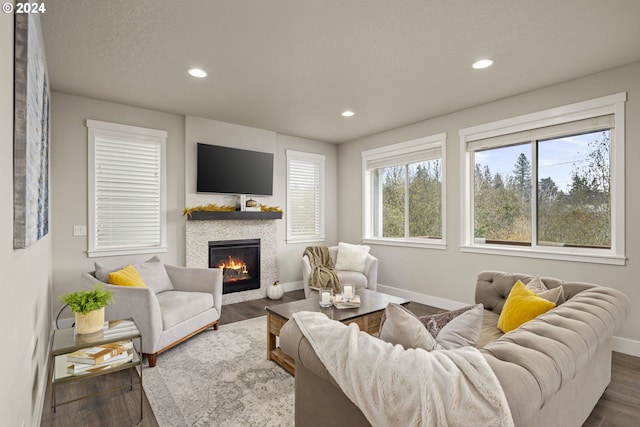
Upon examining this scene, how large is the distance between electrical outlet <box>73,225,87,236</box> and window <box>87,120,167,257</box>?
0.19 feet

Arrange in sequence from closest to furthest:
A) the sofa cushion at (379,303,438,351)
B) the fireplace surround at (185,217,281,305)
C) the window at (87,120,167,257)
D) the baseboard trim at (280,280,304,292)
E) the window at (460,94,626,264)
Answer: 1. the sofa cushion at (379,303,438,351)
2. the window at (460,94,626,264)
3. the window at (87,120,167,257)
4. the fireplace surround at (185,217,281,305)
5. the baseboard trim at (280,280,304,292)

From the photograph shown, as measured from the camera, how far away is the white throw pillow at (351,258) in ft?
15.9

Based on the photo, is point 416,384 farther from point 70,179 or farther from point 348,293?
point 70,179

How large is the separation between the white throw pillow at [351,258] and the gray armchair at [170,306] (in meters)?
1.99

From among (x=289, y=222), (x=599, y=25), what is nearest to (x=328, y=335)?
(x=599, y=25)

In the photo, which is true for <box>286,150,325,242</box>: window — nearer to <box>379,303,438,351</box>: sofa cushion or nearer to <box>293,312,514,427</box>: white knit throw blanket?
<box>379,303,438,351</box>: sofa cushion

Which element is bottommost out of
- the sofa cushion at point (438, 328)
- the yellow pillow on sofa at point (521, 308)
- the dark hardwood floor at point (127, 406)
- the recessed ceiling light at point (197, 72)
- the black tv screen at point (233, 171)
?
the dark hardwood floor at point (127, 406)

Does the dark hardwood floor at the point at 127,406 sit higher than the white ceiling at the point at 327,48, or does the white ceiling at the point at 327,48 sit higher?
the white ceiling at the point at 327,48

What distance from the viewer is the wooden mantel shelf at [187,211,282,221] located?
4.34 meters

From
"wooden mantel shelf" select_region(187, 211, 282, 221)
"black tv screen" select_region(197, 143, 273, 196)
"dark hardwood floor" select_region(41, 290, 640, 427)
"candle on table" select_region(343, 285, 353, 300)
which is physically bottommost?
"dark hardwood floor" select_region(41, 290, 640, 427)

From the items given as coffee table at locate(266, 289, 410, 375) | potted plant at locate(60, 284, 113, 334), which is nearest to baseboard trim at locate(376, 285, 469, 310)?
coffee table at locate(266, 289, 410, 375)

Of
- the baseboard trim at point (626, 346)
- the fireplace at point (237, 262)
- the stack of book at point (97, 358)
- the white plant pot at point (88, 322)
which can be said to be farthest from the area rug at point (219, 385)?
the baseboard trim at point (626, 346)

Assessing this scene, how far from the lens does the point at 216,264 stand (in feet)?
15.2

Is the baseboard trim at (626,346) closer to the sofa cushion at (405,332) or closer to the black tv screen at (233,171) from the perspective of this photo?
the sofa cushion at (405,332)
